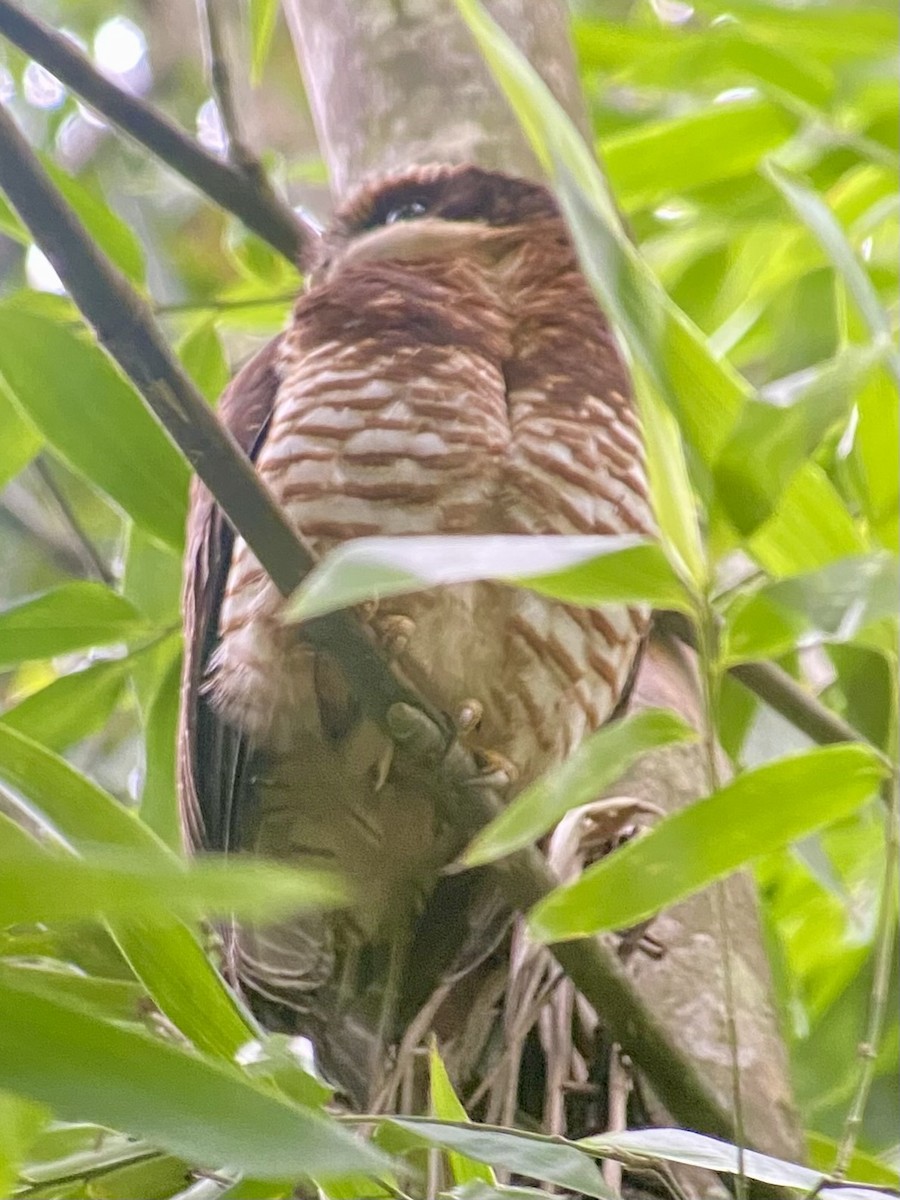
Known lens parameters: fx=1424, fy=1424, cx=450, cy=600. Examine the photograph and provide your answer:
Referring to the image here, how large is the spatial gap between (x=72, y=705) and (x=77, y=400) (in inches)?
11.2

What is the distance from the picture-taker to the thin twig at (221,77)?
1.05m

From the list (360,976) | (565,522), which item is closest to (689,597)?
(565,522)

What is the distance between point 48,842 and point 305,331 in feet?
1.69

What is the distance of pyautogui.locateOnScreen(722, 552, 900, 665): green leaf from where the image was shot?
48 cm

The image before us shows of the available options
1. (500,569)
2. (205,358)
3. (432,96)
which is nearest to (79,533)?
(205,358)

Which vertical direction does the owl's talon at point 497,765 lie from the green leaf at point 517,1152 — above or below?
above

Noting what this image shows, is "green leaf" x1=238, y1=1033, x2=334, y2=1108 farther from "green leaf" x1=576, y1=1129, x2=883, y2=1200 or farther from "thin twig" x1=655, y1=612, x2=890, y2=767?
"thin twig" x1=655, y1=612, x2=890, y2=767

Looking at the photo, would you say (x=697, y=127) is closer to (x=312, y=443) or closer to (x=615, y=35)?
(x=615, y=35)

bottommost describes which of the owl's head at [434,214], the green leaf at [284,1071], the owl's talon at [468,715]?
the green leaf at [284,1071]

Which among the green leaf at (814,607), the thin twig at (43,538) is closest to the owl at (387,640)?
the green leaf at (814,607)

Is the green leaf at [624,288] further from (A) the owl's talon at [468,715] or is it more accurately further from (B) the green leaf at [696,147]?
(B) the green leaf at [696,147]

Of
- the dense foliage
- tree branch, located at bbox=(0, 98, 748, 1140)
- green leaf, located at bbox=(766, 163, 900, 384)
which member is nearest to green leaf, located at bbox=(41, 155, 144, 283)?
the dense foliage

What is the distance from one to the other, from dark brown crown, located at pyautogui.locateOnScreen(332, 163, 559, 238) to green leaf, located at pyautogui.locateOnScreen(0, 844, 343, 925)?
33.7 inches

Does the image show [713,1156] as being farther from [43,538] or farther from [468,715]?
[43,538]
